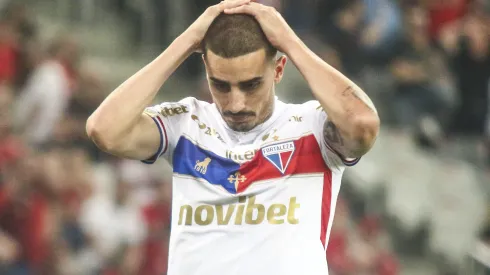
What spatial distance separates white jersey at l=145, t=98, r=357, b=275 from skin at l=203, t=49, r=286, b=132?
127 mm

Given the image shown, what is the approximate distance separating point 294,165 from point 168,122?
0.52 m

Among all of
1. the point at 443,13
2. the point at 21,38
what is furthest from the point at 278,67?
the point at 443,13

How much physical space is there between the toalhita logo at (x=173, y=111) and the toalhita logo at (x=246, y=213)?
0.40 meters

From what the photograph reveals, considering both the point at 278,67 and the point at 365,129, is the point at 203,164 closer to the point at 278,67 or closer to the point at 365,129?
the point at 278,67

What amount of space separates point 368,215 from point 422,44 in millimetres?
2111

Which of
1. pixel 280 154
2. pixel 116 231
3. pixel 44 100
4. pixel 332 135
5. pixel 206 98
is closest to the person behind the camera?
pixel 332 135

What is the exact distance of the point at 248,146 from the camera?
11.7ft

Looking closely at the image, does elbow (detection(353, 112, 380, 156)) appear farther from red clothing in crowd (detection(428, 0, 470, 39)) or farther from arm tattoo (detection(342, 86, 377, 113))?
red clothing in crowd (detection(428, 0, 470, 39))

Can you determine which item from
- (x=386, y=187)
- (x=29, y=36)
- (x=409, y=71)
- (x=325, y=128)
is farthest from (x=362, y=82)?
(x=325, y=128)

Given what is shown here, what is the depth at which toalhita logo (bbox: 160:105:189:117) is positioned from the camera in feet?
11.9

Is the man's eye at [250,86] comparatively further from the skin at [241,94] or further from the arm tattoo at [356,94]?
the arm tattoo at [356,94]

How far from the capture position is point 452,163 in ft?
30.3

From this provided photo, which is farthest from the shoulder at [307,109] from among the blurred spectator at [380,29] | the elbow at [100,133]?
the blurred spectator at [380,29]

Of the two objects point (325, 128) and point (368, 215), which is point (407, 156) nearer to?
point (368, 215)
